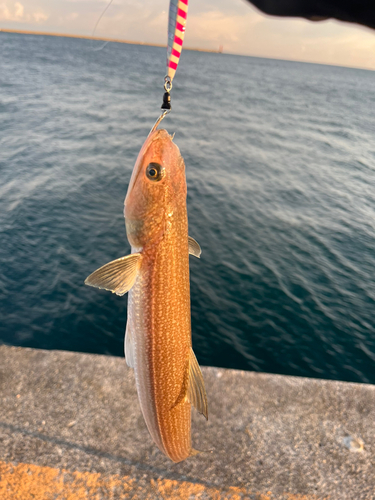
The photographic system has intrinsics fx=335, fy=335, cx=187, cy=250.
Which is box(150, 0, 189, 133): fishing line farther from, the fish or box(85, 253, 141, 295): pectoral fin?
box(85, 253, 141, 295): pectoral fin

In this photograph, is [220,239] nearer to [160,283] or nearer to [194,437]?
[194,437]

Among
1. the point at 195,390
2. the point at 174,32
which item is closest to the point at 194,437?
the point at 195,390

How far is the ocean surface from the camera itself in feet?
31.7

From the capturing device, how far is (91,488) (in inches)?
128

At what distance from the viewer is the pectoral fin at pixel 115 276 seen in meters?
2.45

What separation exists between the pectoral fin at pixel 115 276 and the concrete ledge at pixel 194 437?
2165 mm

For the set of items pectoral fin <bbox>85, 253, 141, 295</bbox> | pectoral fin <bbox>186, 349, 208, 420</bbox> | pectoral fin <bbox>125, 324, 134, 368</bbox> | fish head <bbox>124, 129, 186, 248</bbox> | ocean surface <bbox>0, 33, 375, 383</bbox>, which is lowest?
ocean surface <bbox>0, 33, 375, 383</bbox>

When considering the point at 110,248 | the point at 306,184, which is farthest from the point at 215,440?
the point at 306,184

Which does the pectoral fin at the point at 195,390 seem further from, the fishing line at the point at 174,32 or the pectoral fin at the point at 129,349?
the fishing line at the point at 174,32

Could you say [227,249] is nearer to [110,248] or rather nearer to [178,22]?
[110,248]

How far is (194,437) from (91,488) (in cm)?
115

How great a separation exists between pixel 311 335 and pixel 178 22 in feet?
31.6

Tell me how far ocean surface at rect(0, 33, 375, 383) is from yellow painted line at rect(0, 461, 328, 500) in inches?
227

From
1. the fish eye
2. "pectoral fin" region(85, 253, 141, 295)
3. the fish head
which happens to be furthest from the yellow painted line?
the fish eye
